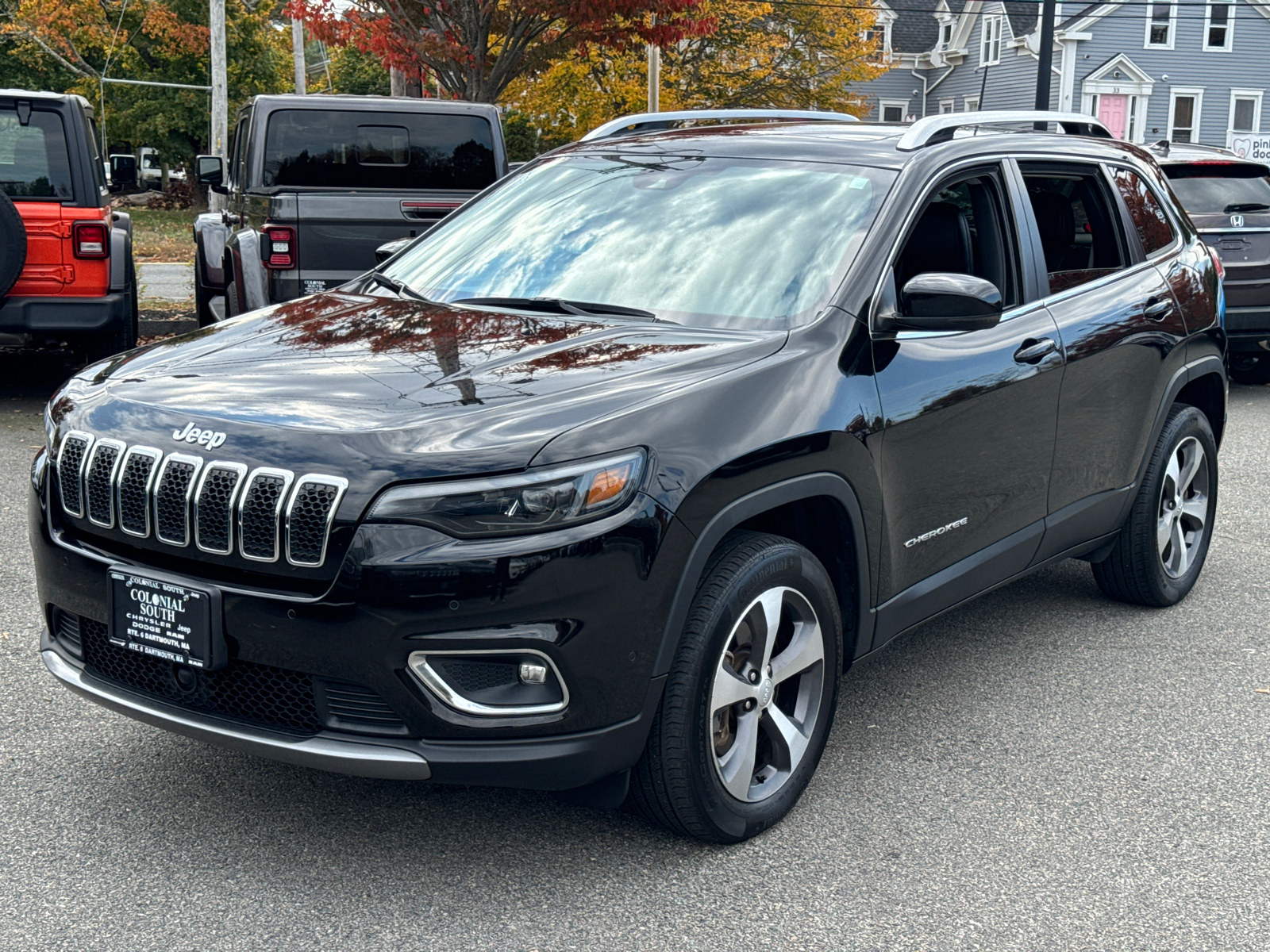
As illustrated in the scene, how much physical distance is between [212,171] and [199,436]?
28.9 feet

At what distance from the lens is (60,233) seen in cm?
855

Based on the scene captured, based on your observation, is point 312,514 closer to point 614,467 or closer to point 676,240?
point 614,467

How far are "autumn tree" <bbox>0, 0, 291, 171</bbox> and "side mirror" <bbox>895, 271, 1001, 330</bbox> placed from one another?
46.4 m

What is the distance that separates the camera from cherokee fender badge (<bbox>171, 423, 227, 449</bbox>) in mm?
3100

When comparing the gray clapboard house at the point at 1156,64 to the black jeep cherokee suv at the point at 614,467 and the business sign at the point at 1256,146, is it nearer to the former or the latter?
the business sign at the point at 1256,146

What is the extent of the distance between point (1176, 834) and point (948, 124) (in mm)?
2268

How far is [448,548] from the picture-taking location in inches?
116

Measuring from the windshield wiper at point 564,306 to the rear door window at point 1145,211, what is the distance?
233 cm

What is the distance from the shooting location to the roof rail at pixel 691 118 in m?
5.11

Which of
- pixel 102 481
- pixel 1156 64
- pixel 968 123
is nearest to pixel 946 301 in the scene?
pixel 968 123

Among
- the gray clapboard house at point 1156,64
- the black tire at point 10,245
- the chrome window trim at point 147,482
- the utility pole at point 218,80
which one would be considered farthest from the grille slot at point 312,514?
the gray clapboard house at point 1156,64

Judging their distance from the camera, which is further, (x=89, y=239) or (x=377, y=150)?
(x=377, y=150)

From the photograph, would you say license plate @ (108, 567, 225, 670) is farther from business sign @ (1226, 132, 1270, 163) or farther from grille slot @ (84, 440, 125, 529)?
business sign @ (1226, 132, 1270, 163)

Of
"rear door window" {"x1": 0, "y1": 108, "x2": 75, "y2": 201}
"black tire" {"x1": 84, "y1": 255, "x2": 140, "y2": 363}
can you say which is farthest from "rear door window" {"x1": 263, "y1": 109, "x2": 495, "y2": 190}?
"rear door window" {"x1": 0, "y1": 108, "x2": 75, "y2": 201}
